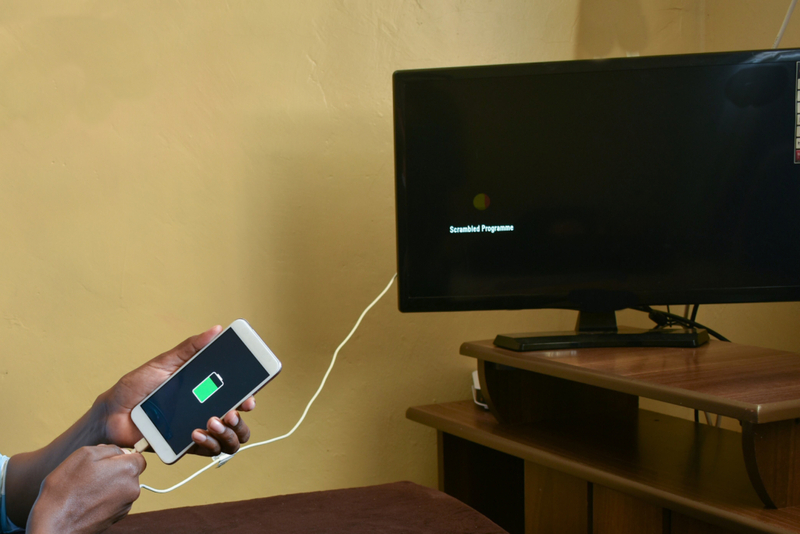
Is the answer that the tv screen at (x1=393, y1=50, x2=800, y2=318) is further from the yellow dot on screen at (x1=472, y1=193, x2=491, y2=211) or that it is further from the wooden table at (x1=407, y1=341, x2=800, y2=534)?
the wooden table at (x1=407, y1=341, x2=800, y2=534)

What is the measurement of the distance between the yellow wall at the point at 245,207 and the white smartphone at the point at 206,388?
39cm

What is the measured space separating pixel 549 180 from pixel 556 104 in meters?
0.12

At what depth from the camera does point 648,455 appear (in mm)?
895

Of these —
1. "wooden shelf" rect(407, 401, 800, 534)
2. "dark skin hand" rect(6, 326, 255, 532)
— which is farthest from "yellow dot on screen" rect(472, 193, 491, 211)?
"dark skin hand" rect(6, 326, 255, 532)

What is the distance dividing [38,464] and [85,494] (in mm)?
281

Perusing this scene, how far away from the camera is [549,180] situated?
3.46 ft

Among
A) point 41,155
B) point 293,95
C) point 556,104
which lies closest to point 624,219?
point 556,104

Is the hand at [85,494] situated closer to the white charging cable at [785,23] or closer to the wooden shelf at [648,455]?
the wooden shelf at [648,455]

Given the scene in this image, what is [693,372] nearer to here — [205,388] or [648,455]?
[648,455]

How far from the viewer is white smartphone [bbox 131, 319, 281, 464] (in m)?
0.76

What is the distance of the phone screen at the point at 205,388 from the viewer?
764 mm

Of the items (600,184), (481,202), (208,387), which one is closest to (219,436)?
(208,387)

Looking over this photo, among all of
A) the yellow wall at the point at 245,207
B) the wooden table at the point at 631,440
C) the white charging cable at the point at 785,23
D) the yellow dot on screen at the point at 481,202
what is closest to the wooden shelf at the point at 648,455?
the wooden table at the point at 631,440

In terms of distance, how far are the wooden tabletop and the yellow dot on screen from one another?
228 mm
